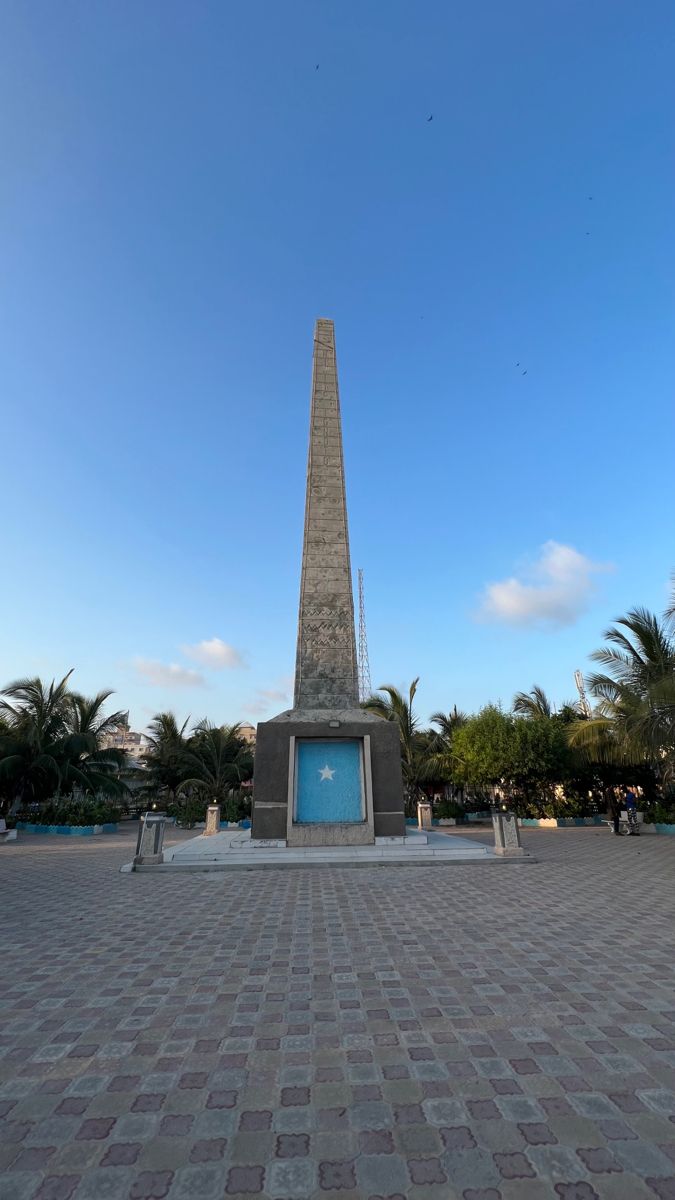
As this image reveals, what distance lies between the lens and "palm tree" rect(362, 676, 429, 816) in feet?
84.9

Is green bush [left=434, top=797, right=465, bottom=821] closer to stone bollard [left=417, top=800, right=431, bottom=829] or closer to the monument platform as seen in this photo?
stone bollard [left=417, top=800, right=431, bottom=829]

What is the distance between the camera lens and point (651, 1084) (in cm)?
304

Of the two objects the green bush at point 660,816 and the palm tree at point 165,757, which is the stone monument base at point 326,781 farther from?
the palm tree at point 165,757

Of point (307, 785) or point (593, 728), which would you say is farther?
point (593, 728)

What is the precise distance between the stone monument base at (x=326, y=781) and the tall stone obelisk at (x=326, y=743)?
0.02 metres

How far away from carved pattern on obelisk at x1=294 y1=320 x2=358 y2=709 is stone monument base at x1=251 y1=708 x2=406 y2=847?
0.84 meters

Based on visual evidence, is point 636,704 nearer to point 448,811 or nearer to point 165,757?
point 448,811

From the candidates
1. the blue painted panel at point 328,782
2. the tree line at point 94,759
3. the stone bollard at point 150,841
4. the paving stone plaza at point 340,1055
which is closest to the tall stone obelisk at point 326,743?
the blue painted panel at point 328,782

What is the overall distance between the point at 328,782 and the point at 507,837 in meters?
4.34

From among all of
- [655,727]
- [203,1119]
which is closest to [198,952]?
[203,1119]

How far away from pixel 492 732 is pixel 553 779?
3.95m

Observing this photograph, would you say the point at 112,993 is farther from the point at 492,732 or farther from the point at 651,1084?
the point at 492,732

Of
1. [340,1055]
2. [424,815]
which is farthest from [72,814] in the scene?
[340,1055]

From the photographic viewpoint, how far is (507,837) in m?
12.2
